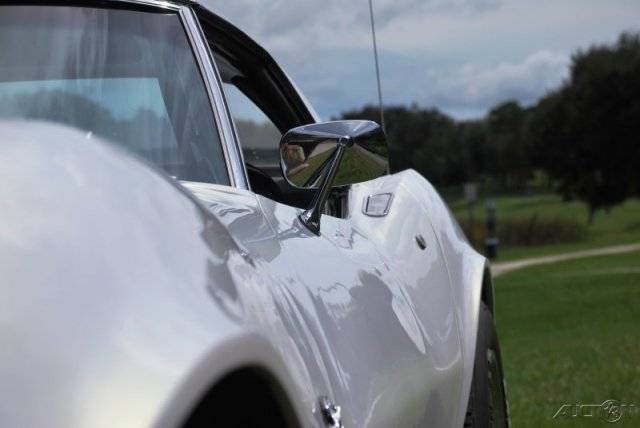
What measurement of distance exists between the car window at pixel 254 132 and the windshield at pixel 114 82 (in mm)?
604

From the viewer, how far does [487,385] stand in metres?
3.24

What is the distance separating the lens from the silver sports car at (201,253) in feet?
3.48

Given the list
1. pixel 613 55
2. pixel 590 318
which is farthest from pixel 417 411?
pixel 613 55

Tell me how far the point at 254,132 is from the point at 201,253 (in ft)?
6.01

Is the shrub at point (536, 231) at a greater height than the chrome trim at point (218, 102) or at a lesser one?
lesser

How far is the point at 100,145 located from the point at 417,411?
1078 mm

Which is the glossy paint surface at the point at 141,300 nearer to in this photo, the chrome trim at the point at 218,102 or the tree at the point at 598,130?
the chrome trim at the point at 218,102

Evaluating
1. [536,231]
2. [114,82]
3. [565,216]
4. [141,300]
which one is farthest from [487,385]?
[565,216]

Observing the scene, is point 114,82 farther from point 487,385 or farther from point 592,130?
point 592,130

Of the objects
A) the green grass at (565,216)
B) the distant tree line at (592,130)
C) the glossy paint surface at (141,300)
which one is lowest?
the green grass at (565,216)

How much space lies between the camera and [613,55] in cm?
4819

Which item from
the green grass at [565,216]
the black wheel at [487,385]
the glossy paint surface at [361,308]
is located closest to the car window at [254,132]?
the glossy paint surface at [361,308]

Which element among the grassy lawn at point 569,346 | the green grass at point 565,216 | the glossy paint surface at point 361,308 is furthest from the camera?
the green grass at point 565,216

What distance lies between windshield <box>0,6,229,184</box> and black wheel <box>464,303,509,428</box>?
1156mm
